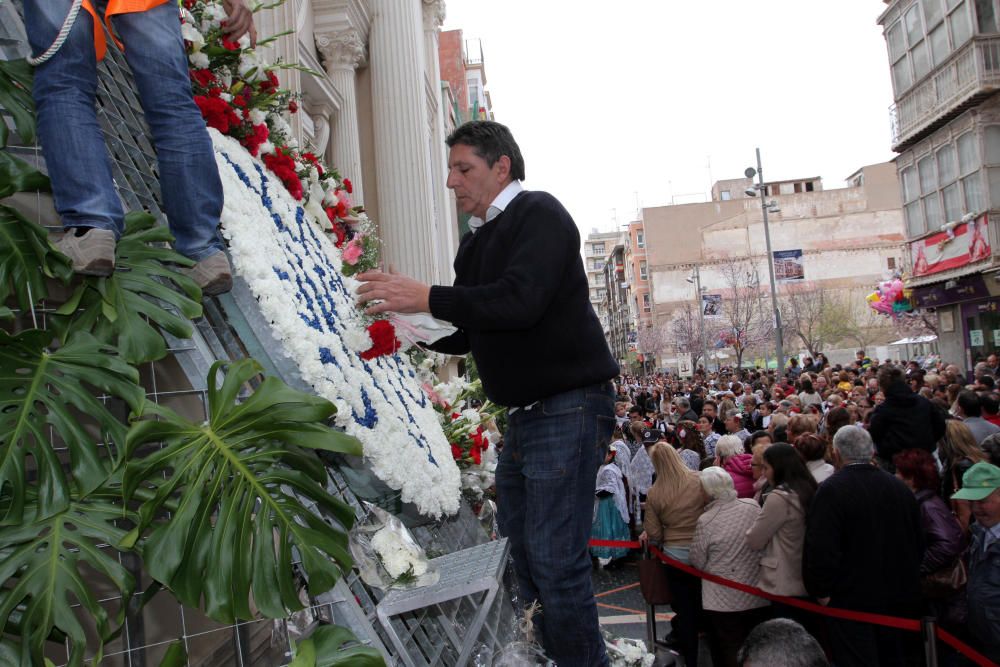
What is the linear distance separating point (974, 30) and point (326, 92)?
20.3 m

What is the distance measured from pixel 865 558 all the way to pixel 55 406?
517cm

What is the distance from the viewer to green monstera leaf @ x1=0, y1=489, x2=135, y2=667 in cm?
171

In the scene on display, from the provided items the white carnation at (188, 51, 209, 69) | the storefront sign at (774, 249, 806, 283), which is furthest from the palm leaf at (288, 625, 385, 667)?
the storefront sign at (774, 249, 806, 283)

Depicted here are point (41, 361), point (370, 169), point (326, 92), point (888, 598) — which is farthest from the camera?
point (370, 169)

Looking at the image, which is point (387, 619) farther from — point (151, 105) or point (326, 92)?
point (326, 92)

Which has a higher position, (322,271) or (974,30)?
(974,30)

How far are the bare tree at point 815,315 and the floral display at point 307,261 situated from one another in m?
63.7

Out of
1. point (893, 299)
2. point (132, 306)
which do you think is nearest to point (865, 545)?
point (132, 306)

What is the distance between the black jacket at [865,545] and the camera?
556 cm

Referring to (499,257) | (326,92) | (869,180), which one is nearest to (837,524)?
(499,257)

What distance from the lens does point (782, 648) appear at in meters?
3.59

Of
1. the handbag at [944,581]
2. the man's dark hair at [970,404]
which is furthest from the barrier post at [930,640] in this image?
the man's dark hair at [970,404]

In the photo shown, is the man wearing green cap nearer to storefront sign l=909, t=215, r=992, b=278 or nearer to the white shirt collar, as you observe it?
the white shirt collar

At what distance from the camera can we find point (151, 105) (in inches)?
100
